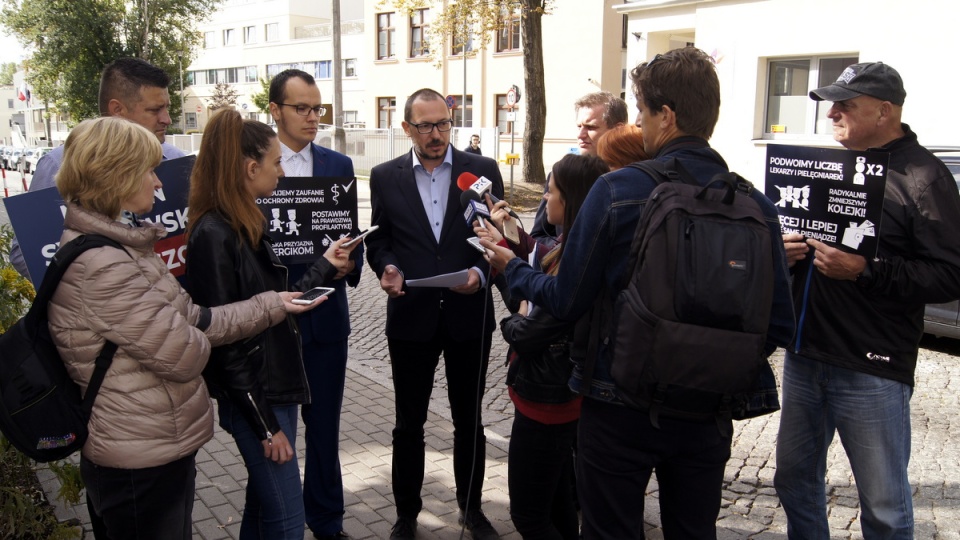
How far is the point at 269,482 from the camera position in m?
2.82

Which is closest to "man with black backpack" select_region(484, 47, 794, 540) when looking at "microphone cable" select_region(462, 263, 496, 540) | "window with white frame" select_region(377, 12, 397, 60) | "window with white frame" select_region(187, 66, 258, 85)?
"microphone cable" select_region(462, 263, 496, 540)

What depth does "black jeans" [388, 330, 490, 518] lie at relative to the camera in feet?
12.5

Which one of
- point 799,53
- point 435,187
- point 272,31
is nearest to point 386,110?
point 272,31

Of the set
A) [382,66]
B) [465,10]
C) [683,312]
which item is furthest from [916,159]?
[382,66]

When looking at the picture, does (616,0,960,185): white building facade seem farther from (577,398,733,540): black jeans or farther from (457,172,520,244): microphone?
(577,398,733,540): black jeans

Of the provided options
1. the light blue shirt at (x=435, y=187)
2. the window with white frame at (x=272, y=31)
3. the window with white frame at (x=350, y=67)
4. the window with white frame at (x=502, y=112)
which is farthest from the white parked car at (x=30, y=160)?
the light blue shirt at (x=435, y=187)

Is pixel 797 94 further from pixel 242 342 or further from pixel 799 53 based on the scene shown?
pixel 242 342

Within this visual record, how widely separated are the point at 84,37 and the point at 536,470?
43.9 metres

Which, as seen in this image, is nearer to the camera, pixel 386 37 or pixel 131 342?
pixel 131 342

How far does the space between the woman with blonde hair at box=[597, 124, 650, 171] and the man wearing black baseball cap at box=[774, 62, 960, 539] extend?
2.26ft

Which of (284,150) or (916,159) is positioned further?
(284,150)

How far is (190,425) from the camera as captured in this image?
2520 mm

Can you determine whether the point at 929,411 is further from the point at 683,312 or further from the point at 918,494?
the point at 683,312

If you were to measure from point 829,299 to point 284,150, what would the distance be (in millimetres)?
2609
